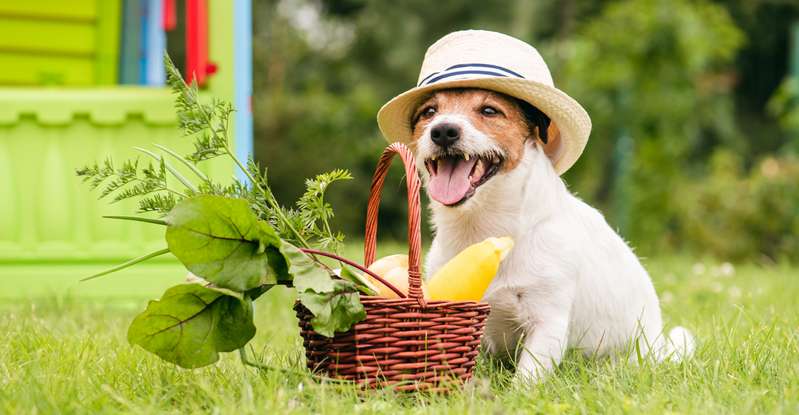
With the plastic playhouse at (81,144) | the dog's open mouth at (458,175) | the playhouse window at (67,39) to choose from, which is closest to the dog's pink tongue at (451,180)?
the dog's open mouth at (458,175)

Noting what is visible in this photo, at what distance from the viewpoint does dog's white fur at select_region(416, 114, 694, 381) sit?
272 cm

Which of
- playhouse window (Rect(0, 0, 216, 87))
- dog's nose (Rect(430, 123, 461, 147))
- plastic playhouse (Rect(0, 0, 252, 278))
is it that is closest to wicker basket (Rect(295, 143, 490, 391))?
dog's nose (Rect(430, 123, 461, 147))

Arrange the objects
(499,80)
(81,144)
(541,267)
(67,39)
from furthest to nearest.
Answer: (67,39) < (81,144) < (541,267) < (499,80)

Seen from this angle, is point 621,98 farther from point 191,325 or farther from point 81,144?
point 191,325

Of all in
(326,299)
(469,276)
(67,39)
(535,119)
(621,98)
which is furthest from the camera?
(621,98)

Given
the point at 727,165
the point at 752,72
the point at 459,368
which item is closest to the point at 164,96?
the point at 459,368

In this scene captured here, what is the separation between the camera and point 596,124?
420 inches

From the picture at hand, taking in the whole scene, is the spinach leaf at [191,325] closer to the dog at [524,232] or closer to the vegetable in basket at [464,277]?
the vegetable in basket at [464,277]

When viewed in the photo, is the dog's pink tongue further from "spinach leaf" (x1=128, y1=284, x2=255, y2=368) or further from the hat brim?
"spinach leaf" (x1=128, y1=284, x2=255, y2=368)

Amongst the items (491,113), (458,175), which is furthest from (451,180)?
(491,113)

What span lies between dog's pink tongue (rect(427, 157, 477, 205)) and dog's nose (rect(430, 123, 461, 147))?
0.10m

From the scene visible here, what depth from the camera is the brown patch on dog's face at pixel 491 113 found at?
2.72 metres

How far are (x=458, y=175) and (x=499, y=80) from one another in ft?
1.01

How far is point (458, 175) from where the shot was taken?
8.84 ft
